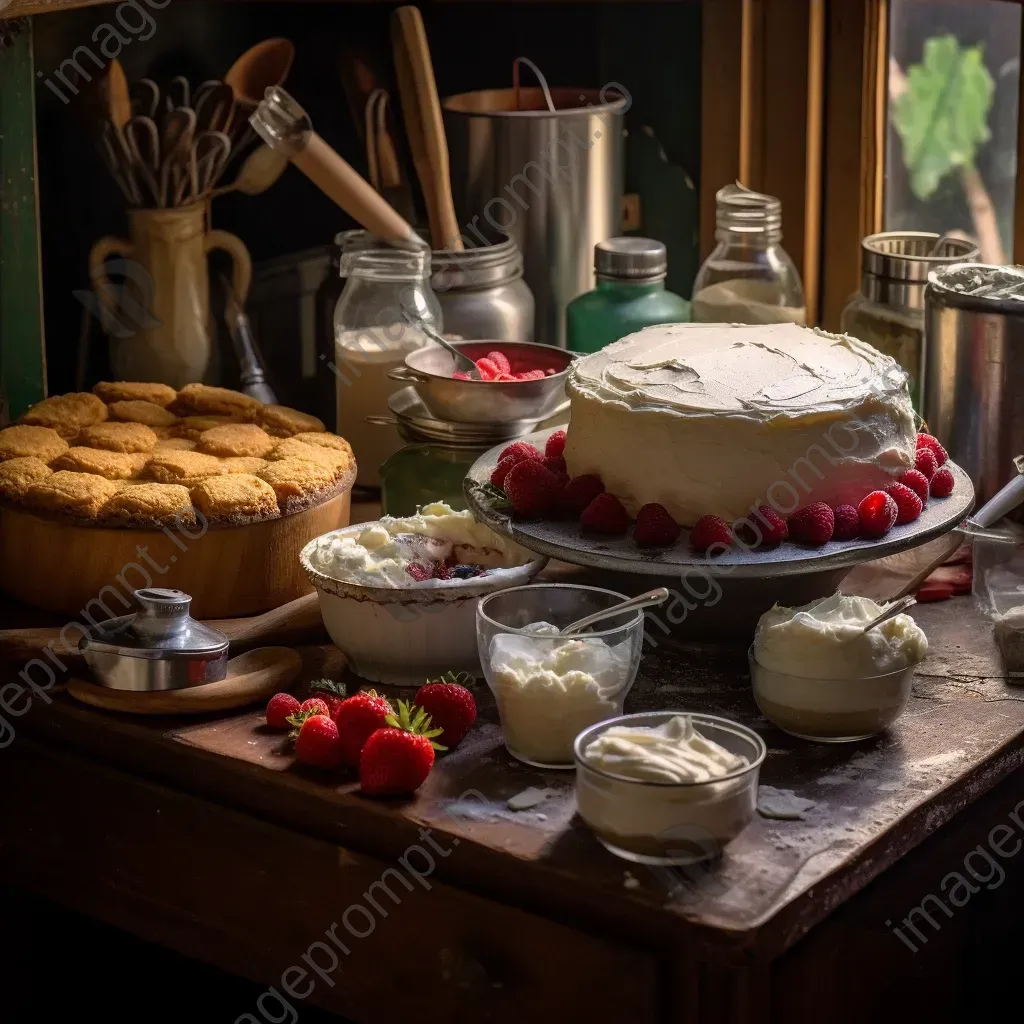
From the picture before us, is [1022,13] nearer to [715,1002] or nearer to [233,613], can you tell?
[233,613]

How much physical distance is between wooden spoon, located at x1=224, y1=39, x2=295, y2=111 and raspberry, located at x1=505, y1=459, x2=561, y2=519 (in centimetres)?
92

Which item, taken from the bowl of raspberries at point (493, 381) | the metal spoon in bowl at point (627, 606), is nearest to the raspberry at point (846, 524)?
the metal spoon in bowl at point (627, 606)

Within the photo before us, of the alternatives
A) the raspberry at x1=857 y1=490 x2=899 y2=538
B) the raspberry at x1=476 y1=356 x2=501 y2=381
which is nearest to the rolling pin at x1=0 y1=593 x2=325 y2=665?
the raspberry at x1=476 y1=356 x2=501 y2=381

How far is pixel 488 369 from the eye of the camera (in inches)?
80.7

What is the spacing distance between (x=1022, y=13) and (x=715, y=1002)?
1530 millimetres

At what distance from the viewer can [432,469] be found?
2047 millimetres

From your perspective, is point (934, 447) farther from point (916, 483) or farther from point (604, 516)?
point (604, 516)

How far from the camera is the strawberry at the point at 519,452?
1.78 meters

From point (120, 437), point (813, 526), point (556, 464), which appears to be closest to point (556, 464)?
point (556, 464)

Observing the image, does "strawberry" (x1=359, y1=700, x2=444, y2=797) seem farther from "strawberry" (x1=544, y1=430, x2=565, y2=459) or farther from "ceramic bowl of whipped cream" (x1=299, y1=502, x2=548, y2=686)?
"strawberry" (x1=544, y1=430, x2=565, y2=459)

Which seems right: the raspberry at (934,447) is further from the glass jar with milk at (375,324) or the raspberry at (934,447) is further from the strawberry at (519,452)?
the glass jar with milk at (375,324)

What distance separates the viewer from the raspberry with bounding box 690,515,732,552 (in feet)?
5.18

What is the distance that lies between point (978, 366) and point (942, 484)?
271 millimetres

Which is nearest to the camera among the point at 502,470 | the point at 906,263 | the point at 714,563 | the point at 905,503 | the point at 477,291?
the point at 714,563
